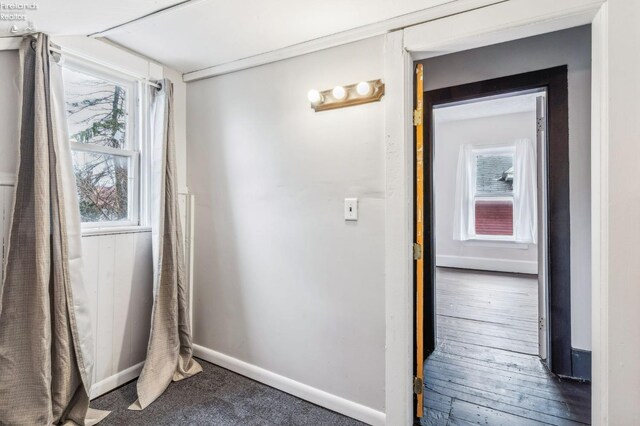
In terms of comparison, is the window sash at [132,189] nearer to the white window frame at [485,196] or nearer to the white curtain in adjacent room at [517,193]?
the white curtain in adjacent room at [517,193]

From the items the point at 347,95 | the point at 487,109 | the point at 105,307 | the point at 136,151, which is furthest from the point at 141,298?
the point at 487,109

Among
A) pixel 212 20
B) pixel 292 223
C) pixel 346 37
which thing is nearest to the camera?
pixel 212 20

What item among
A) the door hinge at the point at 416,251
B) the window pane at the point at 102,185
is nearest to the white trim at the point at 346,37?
the window pane at the point at 102,185

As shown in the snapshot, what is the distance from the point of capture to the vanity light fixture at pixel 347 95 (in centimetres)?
178

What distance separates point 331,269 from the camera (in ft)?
6.47

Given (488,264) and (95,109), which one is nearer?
(95,109)

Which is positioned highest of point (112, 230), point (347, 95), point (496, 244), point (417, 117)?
point (347, 95)

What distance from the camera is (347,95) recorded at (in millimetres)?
1860

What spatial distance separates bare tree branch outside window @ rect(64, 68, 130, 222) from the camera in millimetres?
2025

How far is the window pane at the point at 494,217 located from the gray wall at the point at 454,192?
224 millimetres

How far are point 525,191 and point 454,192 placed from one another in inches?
43.7

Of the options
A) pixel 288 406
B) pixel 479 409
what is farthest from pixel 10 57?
pixel 479 409

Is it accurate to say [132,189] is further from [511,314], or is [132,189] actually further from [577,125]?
[511,314]

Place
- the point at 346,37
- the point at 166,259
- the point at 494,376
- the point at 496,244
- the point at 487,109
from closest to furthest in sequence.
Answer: the point at 346,37 → the point at 166,259 → the point at 494,376 → the point at 487,109 → the point at 496,244
